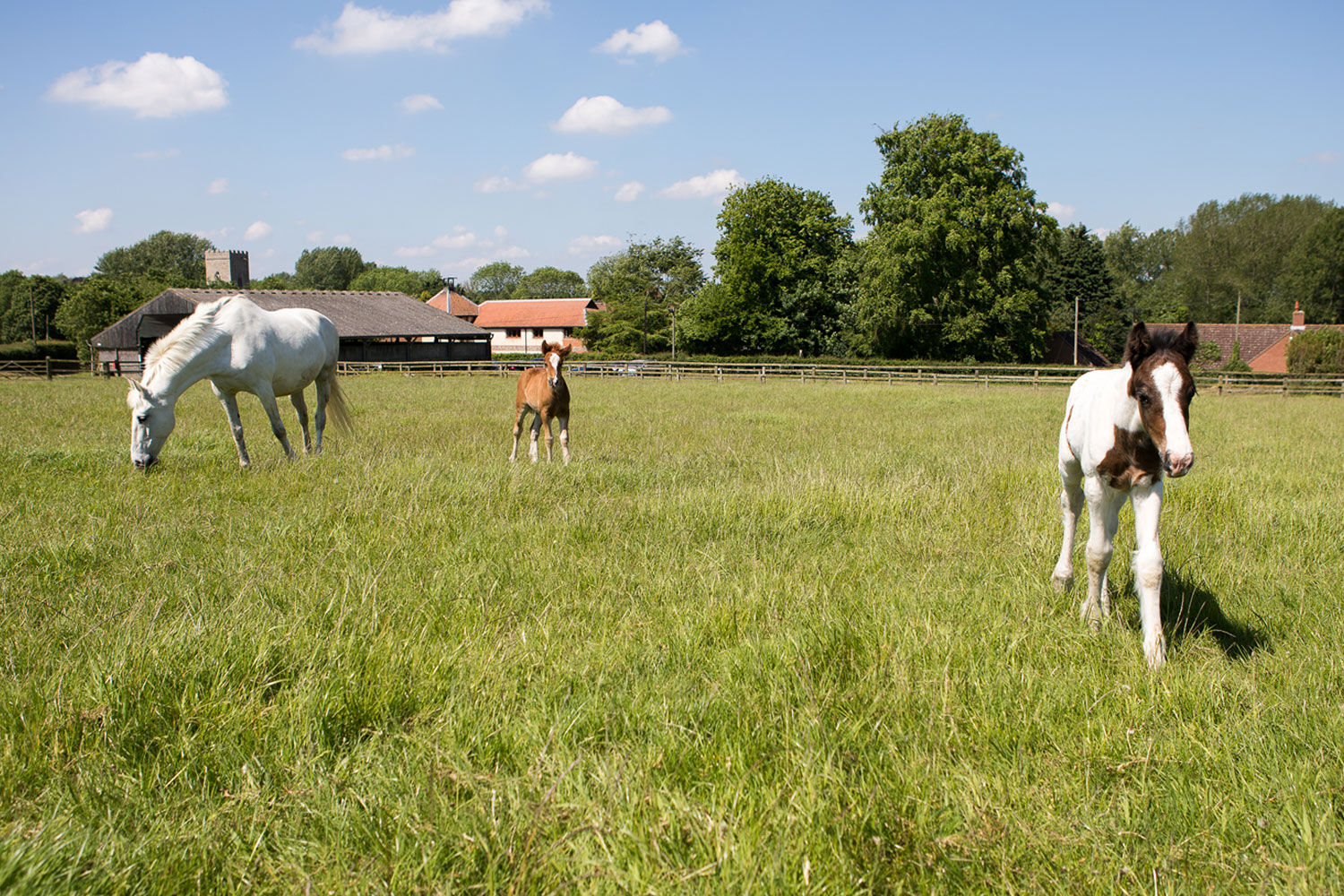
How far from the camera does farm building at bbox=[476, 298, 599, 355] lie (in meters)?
86.9

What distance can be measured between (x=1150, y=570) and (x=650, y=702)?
2433 millimetres

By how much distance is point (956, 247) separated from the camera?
45.4m

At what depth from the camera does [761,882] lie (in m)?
1.87

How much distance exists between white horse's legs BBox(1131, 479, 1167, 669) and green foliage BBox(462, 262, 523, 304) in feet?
492

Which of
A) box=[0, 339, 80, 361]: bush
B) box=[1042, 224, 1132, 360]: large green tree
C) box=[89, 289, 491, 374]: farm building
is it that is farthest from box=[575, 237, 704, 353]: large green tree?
box=[0, 339, 80, 361]: bush

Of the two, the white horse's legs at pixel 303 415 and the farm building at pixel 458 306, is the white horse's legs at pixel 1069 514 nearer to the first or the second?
the white horse's legs at pixel 303 415

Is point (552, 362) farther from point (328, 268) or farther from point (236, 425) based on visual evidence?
point (328, 268)

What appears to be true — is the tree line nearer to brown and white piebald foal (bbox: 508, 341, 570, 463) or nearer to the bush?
the bush

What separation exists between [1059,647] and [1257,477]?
6329 millimetres

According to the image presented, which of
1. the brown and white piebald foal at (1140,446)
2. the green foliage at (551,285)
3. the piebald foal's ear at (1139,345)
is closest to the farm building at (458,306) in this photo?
the green foliage at (551,285)

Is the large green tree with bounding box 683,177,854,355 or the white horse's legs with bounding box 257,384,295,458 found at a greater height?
the large green tree with bounding box 683,177,854,355

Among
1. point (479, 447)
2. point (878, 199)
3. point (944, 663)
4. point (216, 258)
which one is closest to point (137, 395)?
point (479, 447)

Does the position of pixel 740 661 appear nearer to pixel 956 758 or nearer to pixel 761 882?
pixel 956 758

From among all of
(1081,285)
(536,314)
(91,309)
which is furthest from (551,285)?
(1081,285)
